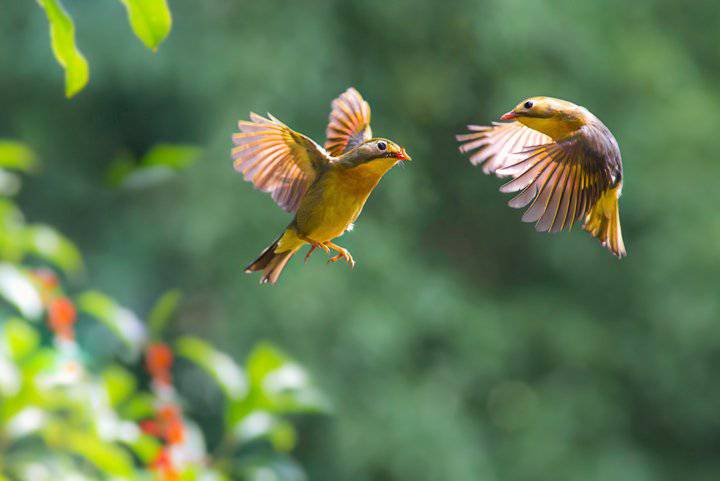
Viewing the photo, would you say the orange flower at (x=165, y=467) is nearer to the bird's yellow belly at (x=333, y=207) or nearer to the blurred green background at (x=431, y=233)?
the bird's yellow belly at (x=333, y=207)

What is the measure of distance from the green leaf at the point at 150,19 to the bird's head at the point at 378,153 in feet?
0.48

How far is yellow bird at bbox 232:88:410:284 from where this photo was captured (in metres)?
0.47

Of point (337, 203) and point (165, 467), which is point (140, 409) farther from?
point (337, 203)

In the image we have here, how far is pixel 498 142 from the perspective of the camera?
62 centimetres

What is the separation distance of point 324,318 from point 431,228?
78 centimetres

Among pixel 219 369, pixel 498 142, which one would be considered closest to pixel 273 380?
pixel 219 369

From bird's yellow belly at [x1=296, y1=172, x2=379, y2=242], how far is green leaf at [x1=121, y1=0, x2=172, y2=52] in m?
0.14

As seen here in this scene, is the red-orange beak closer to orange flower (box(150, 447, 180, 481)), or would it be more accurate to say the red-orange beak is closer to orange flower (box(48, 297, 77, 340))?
orange flower (box(150, 447, 180, 481))

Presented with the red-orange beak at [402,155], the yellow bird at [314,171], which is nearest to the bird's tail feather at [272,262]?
the yellow bird at [314,171]

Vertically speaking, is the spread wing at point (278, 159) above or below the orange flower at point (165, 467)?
below

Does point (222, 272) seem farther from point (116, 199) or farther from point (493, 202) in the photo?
point (493, 202)

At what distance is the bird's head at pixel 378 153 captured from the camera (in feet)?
1.41

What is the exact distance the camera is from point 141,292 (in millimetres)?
4535

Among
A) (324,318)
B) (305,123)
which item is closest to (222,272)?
(324,318)
